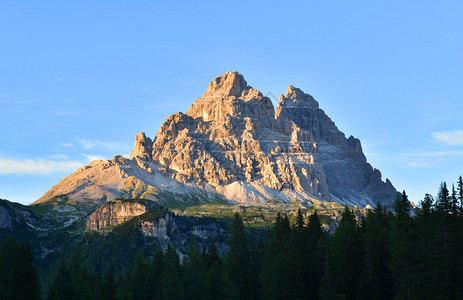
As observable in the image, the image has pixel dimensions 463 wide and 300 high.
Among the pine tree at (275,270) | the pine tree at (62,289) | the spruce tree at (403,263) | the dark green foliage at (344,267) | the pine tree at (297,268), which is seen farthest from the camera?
the pine tree at (275,270)

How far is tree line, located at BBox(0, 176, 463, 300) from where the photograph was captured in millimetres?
116500

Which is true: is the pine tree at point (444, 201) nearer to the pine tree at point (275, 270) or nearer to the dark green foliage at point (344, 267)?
the dark green foliage at point (344, 267)

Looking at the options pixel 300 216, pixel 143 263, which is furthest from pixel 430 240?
pixel 143 263

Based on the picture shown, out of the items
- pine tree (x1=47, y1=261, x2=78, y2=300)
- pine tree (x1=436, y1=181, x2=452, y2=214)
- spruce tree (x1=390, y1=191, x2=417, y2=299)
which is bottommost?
pine tree (x1=47, y1=261, x2=78, y2=300)

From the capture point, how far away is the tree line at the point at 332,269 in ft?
382

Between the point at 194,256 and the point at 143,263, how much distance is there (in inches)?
571

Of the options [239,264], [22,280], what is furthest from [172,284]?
[22,280]

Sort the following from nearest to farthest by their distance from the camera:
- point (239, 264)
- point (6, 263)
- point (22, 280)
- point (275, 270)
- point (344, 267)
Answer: point (22, 280) < point (344, 267) < point (6, 263) < point (275, 270) < point (239, 264)

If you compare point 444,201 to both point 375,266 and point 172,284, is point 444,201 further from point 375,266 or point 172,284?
point 172,284

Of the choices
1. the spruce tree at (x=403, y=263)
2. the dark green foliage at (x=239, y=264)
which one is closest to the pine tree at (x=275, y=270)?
the dark green foliage at (x=239, y=264)

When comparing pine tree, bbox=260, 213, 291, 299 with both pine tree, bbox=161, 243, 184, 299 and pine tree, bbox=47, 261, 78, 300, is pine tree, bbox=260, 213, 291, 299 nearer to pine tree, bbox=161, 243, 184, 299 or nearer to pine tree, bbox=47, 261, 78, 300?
pine tree, bbox=161, 243, 184, 299

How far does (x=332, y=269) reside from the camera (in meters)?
126

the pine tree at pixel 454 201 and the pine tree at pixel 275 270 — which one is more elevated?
the pine tree at pixel 454 201

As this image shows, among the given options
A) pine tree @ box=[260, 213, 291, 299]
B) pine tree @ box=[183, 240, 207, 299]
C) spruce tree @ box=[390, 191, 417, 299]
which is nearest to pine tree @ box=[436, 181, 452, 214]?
spruce tree @ box=[390, 191, 417, 299]
